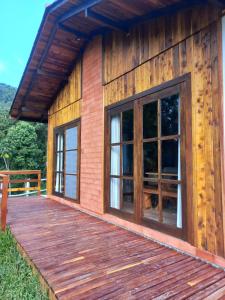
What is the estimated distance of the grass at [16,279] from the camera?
2.11 m

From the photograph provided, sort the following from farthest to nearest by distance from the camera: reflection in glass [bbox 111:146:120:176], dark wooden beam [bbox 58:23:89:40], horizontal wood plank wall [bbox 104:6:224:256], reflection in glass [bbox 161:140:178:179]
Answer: dark wooden beam [bbox 58:23:89:40], reflection in glass [bbox 111:146:120:176], reflection in glass [bbox 161:140:178:179], horizontal wood plank wall [bbox 104:6:224:256]

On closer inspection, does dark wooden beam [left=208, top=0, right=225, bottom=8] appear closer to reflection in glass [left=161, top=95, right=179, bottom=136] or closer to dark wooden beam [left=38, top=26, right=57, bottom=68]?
reflection in glass [left=161, top=95, right=179, bottom=136]

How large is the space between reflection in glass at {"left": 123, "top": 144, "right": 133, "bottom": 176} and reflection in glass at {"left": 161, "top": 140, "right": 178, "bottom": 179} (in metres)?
0.73

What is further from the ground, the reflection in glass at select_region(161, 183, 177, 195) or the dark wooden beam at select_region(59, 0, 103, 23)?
the dark wooden beam at select_region(59, 0, 103, 23)

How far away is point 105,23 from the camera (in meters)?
3.68

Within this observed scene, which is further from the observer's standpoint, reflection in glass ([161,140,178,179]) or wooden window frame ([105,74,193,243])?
reflection in glass ([161,140,178,179])

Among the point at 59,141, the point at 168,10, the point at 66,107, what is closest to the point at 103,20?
the point at 168,10

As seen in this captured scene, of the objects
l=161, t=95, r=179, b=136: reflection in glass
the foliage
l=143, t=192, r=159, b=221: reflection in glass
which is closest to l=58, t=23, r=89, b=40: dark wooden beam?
l=161, t=95, r=179, b=136: reflection in glass

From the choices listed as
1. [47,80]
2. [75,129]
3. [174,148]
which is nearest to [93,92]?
[75,129]

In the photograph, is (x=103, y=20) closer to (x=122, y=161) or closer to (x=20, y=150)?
(x=122, y=161)

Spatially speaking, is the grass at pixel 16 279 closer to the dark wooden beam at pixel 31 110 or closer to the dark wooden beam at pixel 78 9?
the dark wooden beam at pixel 78 9

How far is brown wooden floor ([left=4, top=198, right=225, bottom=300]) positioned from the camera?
1961 millimetres

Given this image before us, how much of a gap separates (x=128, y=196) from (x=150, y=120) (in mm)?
1282

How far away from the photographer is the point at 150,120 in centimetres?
340
